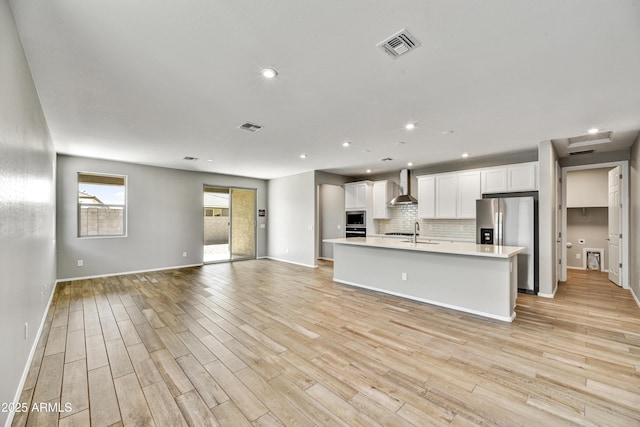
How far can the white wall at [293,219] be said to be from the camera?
7.25 meters

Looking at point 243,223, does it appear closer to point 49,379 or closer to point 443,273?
point 443,273

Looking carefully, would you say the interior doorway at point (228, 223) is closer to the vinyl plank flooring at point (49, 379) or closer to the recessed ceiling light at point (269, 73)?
the vinyl plank flooring at point (49, 379)

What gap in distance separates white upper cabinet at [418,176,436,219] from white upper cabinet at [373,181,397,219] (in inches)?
39.1

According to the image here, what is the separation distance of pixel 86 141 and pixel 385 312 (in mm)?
5501

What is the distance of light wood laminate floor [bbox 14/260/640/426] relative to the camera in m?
1.81

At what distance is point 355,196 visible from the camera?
25.6ft

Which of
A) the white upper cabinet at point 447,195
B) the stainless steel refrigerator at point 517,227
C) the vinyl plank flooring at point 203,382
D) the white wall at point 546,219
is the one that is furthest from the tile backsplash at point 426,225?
the vinyl plank flooring at point 203,382

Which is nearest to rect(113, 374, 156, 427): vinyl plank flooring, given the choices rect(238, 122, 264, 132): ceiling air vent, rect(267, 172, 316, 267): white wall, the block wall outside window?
rect(238, 122, 264, 132): ceiling air vent

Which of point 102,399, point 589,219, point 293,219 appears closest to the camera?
point 102,399

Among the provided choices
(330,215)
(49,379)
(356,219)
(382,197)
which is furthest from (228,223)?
(49,379)

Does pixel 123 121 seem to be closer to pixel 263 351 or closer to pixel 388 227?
pixel 263 351

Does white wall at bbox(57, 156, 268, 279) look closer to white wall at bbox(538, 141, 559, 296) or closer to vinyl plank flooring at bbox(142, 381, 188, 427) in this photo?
vinyl plank flooring at bbox(142, 381, 188, 427)

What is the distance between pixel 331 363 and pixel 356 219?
5.66 metres

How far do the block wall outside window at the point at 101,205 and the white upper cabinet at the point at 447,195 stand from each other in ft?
23.7
